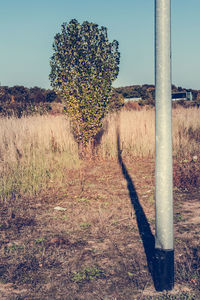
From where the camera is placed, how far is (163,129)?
106 inches

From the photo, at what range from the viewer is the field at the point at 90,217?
10.2 feet

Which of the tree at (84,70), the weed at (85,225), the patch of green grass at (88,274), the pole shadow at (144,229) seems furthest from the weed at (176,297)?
the tree at (84,70)

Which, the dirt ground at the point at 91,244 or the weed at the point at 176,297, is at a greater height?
the weed at the point at 176,297

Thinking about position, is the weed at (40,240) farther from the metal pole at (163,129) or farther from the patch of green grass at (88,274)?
the metal pole at (163,129)

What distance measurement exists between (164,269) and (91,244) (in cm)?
136

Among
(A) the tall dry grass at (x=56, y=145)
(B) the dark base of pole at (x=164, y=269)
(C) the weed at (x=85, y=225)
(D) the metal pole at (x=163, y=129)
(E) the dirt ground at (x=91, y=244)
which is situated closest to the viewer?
(D) the metal pole at (x=163, y=129)

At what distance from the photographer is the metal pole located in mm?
2695

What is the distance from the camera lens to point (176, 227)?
4461mm

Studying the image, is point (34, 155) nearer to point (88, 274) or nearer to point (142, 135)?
point (142, 135)

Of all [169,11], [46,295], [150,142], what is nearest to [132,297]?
[46,295]

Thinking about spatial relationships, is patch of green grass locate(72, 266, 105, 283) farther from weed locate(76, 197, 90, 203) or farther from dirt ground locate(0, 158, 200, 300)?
Result: weed locate(76, 197, 90, 203)

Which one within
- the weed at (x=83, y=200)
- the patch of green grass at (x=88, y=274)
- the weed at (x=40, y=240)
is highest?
the weed at (x=83, y=200)

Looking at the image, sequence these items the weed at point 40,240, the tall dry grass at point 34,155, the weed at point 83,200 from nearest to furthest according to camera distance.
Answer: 1. the weed at point 40,240
2. the weed at point 83,200
3. the tall dry grass at point 34,155

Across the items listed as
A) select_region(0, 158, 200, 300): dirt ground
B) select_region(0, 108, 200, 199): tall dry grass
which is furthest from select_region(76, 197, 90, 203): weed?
select_region(0, 108, 200, 199): tall dry grass
